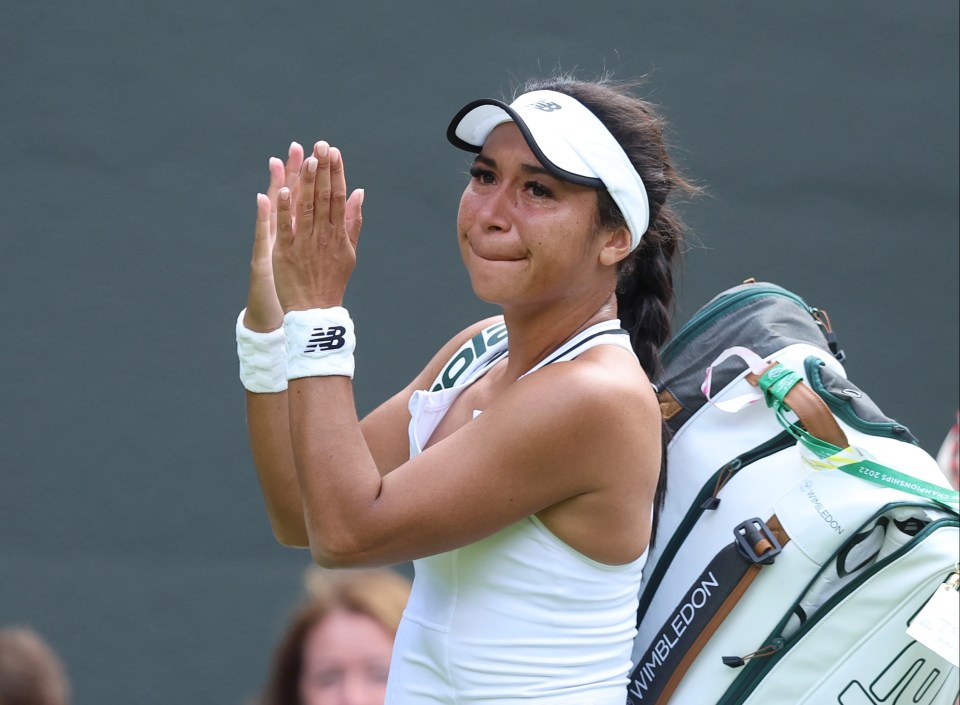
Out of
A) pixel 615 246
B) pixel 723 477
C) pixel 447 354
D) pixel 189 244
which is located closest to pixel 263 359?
pixel 447 354

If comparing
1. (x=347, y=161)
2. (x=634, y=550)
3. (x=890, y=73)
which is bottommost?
(x=634, y=550)

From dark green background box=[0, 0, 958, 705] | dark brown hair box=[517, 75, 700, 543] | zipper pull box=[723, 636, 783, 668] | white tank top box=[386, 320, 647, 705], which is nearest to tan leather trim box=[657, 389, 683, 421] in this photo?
dark brown hair box=[517, 75, 700, 543]

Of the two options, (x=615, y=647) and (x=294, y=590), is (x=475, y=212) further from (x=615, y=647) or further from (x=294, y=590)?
(x=294, y=590)

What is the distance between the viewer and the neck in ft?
5.70

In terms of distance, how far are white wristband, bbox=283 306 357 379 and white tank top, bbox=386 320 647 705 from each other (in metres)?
0.28

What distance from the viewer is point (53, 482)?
2895mm

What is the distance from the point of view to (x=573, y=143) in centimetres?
166

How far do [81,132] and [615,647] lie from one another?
73.1 inches

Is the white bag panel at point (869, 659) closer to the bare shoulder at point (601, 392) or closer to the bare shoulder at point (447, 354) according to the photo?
the bare shoulder at point (601, 392)

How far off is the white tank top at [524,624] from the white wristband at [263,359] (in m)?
0.36

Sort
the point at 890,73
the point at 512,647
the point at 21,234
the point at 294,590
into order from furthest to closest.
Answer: the point at 890,73 → the point at 294,590 → the point at 21,234 → the point at 512,647

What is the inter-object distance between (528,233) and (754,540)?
0.51 metres

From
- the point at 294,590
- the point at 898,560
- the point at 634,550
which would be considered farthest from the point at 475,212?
the point at 294,590

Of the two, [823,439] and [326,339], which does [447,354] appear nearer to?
[326,339]
